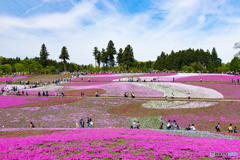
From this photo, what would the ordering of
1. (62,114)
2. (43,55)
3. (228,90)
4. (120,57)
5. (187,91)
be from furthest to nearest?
(120,57), (43,55), (187,91), (228,90), (62,114)

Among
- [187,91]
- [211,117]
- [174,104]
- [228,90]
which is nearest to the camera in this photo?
[211,117]

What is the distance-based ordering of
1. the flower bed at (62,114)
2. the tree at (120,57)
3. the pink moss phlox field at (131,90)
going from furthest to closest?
the tree at (120,57) → the pink moss phlox field at (131,90) → the flower bed at (62,114)

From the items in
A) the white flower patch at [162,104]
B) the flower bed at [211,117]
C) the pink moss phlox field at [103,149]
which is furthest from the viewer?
the white flower patch at [162,104]

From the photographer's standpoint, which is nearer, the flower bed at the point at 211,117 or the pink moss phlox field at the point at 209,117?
the flower bed at the point at 211,117

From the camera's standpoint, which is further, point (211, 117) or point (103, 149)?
point (211, 117)

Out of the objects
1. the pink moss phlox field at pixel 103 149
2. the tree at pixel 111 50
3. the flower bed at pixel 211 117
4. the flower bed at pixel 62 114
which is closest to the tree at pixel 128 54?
the tree at pixel 111 50

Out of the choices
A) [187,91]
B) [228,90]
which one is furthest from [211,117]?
[228,90]

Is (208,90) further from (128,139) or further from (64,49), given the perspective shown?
(64,49)

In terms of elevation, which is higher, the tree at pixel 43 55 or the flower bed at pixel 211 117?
the tree at pixel 43 55

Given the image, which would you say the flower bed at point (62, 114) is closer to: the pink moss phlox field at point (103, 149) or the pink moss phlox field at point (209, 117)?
the pink moss phlox field at point (209, 117)

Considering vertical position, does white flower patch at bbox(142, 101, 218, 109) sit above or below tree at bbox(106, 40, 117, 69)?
below

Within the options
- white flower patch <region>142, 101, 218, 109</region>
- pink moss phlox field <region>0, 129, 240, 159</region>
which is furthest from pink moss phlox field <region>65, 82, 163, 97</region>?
pink moss phlox field <region>0, 129, 240, 159</region>

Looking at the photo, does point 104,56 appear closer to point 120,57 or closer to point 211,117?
point 120,57

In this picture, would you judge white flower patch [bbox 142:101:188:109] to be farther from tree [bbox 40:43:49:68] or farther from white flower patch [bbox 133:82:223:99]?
tree [bbox 40:43:49:68]
